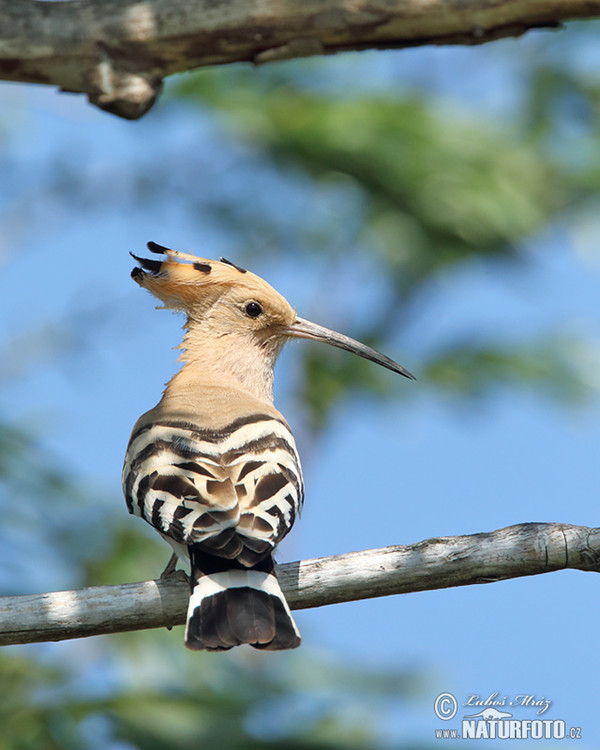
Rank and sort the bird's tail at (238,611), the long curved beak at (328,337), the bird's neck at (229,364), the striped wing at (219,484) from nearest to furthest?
the bird's tail at (238,611) → the striped wing at (219,484) → the bird's neck at (229,364) → the long curved beak at (328,337)

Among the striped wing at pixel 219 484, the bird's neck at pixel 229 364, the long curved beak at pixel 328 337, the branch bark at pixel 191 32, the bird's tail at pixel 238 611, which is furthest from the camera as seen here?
the long curved beak at pixel 328 337

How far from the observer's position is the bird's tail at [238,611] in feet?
7.33

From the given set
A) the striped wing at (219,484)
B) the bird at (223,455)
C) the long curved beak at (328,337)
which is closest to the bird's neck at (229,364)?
the bird at (223,455)

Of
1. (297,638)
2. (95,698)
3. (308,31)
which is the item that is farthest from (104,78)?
(95,698)

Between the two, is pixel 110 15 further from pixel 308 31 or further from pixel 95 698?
pixel 95 698

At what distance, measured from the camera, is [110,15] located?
2.64 metres

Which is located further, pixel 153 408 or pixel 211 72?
pixel 211 72

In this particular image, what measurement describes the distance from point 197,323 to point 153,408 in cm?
51

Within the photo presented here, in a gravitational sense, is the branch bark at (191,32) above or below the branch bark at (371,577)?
above

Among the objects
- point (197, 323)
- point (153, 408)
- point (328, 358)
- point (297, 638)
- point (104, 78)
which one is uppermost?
point (328, 358)

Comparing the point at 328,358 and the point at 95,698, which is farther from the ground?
the point at 328,358

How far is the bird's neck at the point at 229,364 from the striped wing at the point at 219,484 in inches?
22.7

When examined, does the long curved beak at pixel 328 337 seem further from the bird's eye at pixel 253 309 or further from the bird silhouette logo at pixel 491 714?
the bird silhouette logo at pixel 491 714

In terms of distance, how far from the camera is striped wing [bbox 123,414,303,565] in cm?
241
